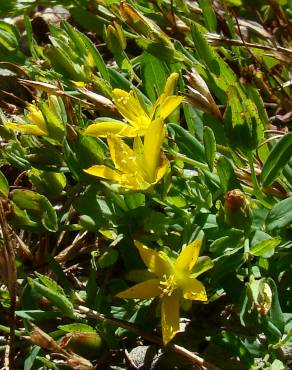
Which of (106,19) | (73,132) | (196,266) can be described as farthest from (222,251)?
(106,19)

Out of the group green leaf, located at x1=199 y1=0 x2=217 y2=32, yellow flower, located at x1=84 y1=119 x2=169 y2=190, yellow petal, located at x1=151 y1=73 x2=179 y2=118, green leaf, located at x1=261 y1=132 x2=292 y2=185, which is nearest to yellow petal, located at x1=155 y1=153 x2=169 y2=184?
yellow flower, located at x1=84 y1=119 x2=169 y2=190

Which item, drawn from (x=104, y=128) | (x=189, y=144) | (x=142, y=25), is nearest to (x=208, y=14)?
(x=142, y=25)

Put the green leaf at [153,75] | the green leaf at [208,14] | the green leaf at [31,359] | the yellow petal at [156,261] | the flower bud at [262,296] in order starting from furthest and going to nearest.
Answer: the green leaf at [208,14] < the green leaf at [153,75] < the green leaf at [31,359] < the yellow petal at [156,261] < the flower bud at [262,296]

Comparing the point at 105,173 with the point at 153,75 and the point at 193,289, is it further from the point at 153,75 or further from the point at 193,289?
the point at 153,75

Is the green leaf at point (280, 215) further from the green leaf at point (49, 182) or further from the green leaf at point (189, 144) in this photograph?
the green leaf at point (49, 182)

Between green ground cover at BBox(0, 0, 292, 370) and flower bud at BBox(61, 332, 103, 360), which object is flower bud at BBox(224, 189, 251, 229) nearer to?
green ground cover at BBox(0, 0, 292, 370)

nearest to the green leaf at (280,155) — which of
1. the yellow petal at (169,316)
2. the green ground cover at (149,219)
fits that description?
the green ground cover at (149,219)

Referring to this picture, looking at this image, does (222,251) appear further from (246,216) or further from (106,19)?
(106,19)
